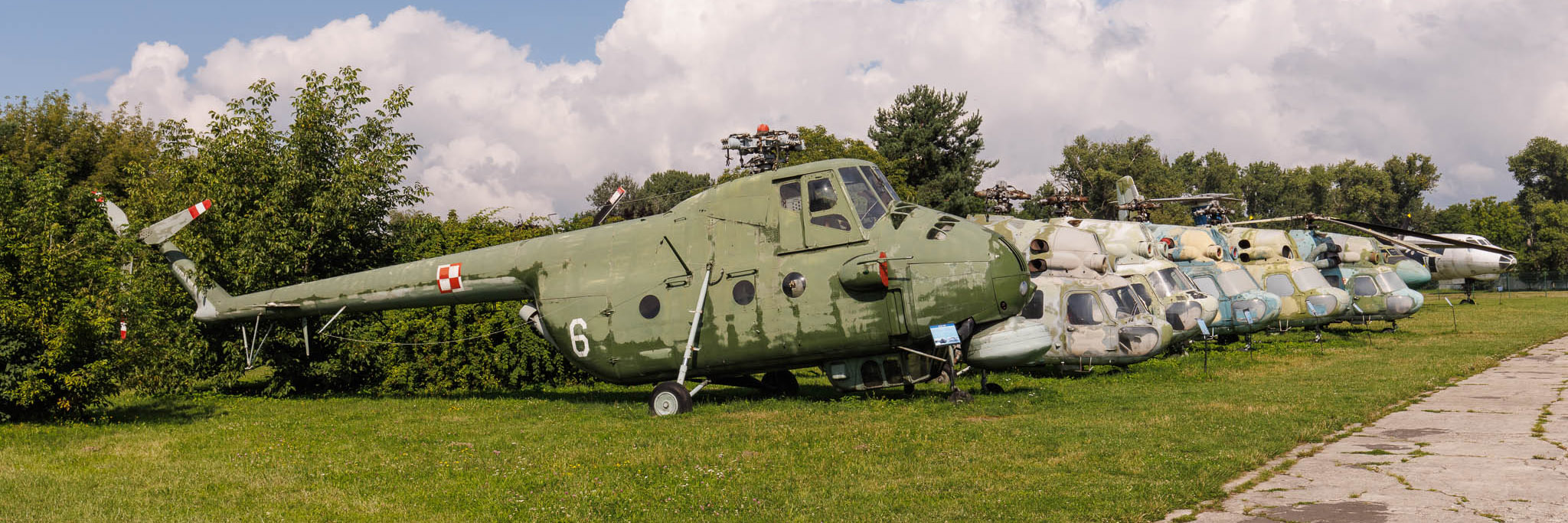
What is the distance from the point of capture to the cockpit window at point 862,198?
14.4 metres

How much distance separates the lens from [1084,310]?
18469 mm

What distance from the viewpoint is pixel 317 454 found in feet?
38.5

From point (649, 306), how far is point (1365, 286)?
2414 cm

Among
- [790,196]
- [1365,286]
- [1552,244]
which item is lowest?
[1365,286]

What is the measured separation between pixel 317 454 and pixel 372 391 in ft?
27.2

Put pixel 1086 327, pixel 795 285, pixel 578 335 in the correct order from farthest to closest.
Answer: pixel 1086 327 → pixel 578 335 → pixel 795 285

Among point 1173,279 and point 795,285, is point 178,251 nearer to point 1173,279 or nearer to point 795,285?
point 795,285

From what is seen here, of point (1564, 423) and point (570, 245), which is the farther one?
point (570, 245)

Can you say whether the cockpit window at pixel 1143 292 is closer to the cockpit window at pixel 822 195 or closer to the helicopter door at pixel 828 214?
the helicopter door at pixel 828 214

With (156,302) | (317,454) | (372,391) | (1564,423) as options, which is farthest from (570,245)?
(1564,423)

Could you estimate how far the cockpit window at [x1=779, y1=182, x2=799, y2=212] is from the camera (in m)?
14.6

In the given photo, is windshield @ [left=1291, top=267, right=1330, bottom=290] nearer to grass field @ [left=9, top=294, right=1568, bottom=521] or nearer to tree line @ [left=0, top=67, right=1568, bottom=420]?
grass field @ [left=9, top=294, right=1568, bottom=521]

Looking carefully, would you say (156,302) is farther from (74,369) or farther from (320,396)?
(74,369)

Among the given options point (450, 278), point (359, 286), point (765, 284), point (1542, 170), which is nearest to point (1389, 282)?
point (765, 284)
